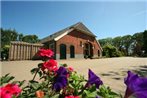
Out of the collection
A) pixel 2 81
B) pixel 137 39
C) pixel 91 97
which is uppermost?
pixel 137 39

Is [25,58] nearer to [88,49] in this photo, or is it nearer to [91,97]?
[88,49]

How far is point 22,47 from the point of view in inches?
1086

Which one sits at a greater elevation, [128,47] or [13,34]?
[13,34]

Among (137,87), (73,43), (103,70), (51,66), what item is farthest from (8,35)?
(137,87)

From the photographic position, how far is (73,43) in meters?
30.6

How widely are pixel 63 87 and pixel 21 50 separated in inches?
1047

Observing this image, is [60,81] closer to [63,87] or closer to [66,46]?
[63,87]

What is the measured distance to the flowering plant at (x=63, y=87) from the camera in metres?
1.10

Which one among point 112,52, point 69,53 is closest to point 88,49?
point 69,53

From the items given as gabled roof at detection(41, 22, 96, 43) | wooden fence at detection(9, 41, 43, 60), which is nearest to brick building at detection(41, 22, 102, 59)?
gabled roof at detection(41, 22, 96, 43)

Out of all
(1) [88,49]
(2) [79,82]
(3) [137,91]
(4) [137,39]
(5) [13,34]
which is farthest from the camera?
(5) [13,34]

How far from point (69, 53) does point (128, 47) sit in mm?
61776

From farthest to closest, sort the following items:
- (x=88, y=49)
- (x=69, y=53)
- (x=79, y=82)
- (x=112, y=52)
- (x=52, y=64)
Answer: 1. (x=112, y=52)
2. (x=88, y=49)
3. (x=69, y=53)
4. (x=52, y=64)
5. (x=79, y=82)

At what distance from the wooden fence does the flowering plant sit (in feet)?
81.4
